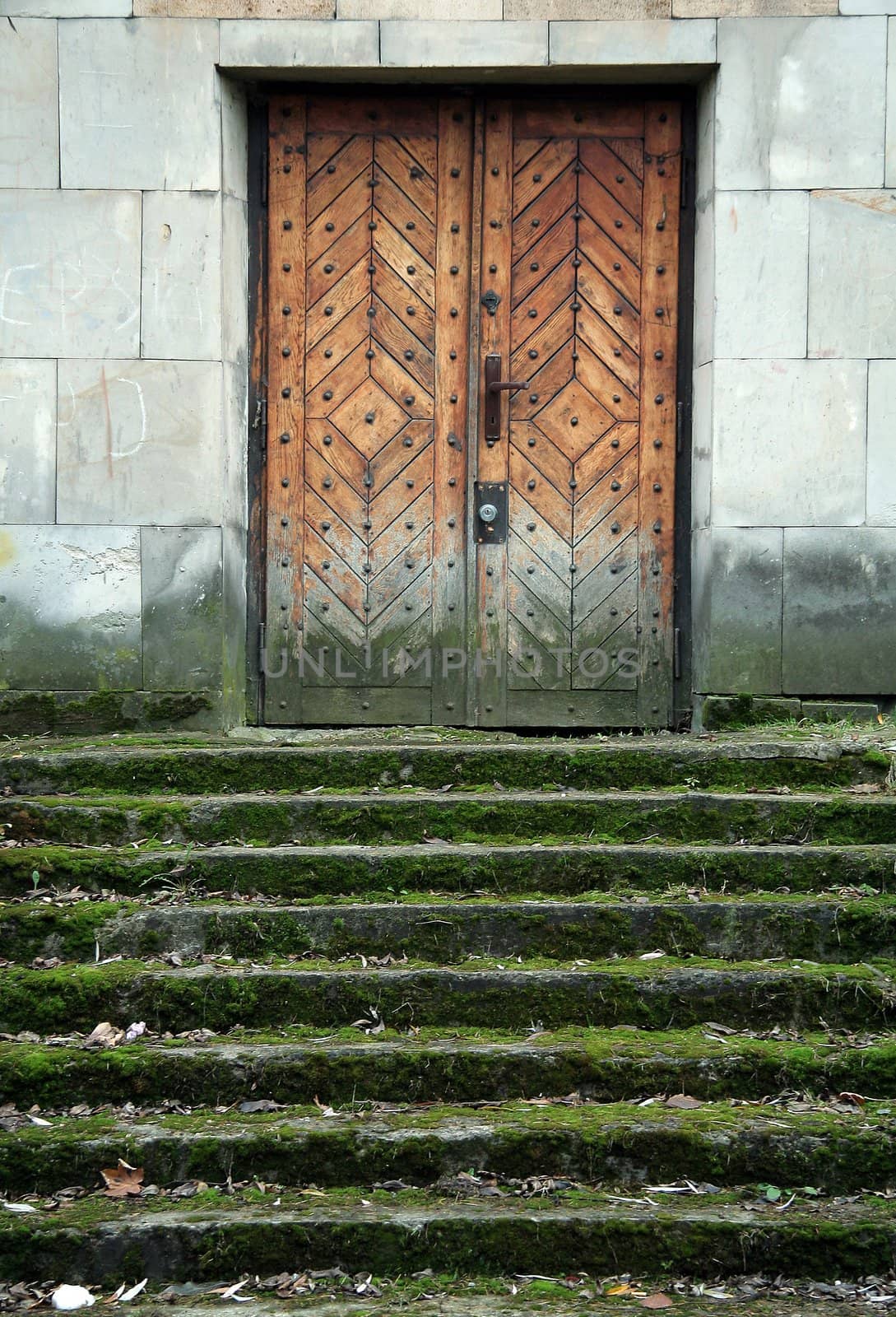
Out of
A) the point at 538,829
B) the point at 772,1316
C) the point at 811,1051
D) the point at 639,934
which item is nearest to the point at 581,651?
the point at 538,829

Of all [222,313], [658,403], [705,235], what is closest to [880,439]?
[658,403]

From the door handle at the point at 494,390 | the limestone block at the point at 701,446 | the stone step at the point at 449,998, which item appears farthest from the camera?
the door handle at the point at 494,390

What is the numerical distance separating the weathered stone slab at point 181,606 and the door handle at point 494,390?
1257 mm

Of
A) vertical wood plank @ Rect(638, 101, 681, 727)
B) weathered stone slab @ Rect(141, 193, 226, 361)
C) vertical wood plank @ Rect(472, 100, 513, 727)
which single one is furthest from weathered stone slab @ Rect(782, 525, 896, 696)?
weathered stone slab @ Rect(141, 193, 226, 361)

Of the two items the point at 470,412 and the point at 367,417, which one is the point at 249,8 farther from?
the point at 470,412

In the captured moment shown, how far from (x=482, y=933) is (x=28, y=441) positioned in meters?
3.03

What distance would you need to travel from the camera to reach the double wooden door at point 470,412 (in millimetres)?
5812

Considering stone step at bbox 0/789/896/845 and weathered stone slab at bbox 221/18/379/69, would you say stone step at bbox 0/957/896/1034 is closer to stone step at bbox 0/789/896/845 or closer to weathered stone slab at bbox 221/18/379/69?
stone step at bbox 0/789/896/845

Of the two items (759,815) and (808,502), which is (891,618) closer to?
(808,502)

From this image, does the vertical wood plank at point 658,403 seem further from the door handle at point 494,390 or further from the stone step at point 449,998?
the stone step at point 449,998

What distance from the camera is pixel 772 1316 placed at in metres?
2.57

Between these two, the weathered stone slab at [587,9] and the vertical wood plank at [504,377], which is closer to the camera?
the weathered stone slab at [587,9]

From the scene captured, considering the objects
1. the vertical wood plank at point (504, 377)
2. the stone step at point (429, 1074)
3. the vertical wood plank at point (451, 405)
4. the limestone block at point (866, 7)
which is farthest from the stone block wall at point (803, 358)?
the stone step at point (429, 1074)

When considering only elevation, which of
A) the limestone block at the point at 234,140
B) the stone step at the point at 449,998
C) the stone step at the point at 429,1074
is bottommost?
the stone step at the point at 429,1074
